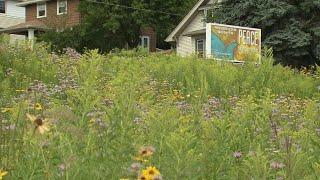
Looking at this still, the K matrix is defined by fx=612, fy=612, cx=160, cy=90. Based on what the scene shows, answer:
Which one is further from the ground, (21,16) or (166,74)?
(21,16)

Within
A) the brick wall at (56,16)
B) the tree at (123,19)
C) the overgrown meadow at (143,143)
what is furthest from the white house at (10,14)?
the overgrown meadow at (143,143)

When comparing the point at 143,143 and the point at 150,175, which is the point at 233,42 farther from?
the point at 150,175

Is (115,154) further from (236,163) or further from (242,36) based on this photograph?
(242,36)

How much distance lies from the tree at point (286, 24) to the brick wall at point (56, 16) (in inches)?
740

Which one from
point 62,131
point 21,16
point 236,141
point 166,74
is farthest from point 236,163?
point 21,16

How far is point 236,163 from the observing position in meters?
3.68

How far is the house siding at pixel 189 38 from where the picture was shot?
33500 millimetres

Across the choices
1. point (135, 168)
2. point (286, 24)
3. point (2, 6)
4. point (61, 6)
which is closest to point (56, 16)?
point (61, 6)

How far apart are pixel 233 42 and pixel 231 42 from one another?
103 mm

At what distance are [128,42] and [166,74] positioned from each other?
31.3m

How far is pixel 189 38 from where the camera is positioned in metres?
34.1

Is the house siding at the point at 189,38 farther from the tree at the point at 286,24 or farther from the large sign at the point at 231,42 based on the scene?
Answer: the large sign at the point at 231,42

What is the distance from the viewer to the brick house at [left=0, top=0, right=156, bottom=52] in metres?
42.1

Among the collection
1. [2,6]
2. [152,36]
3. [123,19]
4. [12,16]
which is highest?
[2,6]
